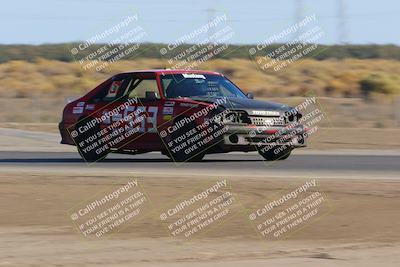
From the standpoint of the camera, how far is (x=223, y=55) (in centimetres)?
8731

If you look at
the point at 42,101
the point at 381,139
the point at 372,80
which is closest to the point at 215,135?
the point at 381,139

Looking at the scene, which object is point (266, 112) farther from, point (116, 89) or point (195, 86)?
point (116, 89)

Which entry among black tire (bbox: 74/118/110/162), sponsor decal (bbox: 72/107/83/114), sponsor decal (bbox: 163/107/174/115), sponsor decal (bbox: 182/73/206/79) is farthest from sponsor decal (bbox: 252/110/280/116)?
sponsor decal (bbox: 72/107/83/114)

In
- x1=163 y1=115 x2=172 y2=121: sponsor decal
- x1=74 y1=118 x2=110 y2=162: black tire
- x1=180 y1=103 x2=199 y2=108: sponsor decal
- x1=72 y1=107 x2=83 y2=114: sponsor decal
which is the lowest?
x1=74 y1=118 x2=110 y2=162: black tire

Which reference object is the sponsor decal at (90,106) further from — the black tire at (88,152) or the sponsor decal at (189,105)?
the sponsor decal at (189,105)

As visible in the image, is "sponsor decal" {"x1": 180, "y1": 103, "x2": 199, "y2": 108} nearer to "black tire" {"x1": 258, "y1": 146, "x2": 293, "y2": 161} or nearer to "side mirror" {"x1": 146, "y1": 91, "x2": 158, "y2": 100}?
"side mirror" {"x1": 146, "y1": 91, "x2": 158, "y2": 100}

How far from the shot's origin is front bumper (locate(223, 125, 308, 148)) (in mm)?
18266

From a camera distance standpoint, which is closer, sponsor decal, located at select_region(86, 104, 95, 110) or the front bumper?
the front bumper

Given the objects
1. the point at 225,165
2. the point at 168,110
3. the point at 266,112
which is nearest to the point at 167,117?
the point at 168,110

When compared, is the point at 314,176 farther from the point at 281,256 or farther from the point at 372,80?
the point at 372,80

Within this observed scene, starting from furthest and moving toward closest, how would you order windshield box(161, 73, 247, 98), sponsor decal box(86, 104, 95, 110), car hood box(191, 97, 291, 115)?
sponsor decal box(86, 104, 95, 110) → windshield box(161, 73, 247, 98) → car hood box(191, 97, 291, 115)

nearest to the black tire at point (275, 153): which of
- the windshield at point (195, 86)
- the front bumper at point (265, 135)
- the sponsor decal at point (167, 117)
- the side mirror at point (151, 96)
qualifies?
the front bumper at point (265, 135)

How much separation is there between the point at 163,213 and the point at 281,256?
3.11 m

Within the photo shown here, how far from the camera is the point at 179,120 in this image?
1858 cm
